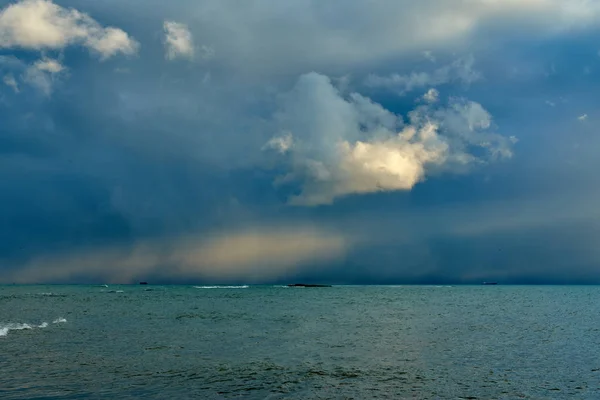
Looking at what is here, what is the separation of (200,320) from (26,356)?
38.8 meters

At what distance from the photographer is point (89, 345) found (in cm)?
5078

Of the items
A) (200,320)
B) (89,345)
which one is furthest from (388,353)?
(200,320)

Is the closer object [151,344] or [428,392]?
[428,392]

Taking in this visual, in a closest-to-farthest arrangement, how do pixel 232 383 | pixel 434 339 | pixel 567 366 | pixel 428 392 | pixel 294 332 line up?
pixel 428 392
pixel 232 383
pixel 567 366
pixel 434 339
pixel 294 332

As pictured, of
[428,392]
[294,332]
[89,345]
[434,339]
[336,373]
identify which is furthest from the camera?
[294,332]

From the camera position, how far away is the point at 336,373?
37.3 meters

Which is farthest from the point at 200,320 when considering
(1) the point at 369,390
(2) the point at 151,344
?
(1) the point at 369,390

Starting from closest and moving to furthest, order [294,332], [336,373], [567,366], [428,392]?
[428,392]
[336,373]
[567,366]
[294,332]

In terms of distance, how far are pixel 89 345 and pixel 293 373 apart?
2515cm

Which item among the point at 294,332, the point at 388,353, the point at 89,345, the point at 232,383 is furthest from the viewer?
the point at 294,332

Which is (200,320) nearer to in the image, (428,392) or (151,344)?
(151,344)

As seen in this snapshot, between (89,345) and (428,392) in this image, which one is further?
(89,345)

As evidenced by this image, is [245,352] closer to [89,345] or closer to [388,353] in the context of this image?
[388,353]

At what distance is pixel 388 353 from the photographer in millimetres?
46531
